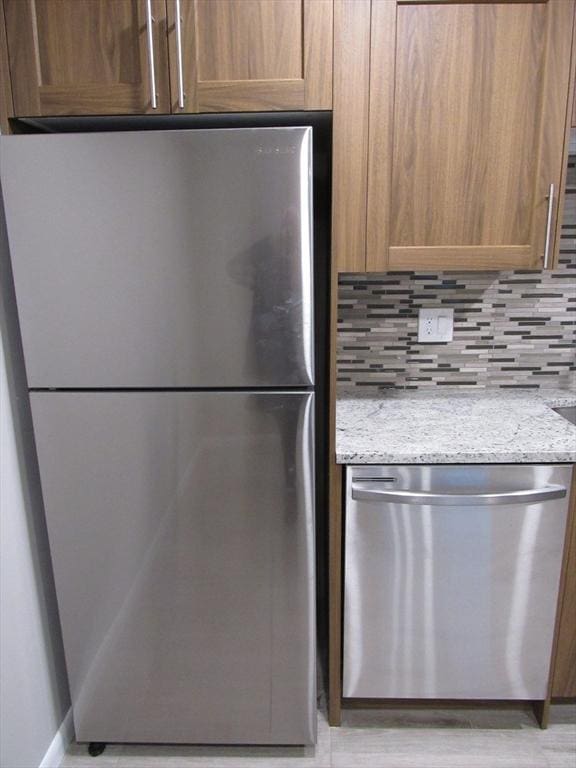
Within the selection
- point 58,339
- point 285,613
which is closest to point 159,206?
point 58,339

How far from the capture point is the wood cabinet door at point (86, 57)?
1.25 meters

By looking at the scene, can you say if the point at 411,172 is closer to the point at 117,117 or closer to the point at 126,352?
the point at 117,117

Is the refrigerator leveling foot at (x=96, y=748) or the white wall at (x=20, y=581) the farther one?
the refrigerator leveling foot at (x=96, y=748)

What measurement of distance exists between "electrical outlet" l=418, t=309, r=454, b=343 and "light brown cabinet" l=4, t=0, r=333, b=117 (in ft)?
2.76

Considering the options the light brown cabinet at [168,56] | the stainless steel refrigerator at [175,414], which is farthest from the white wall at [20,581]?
the light brown cabinet at [168,56]

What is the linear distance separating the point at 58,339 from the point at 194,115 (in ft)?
2.14

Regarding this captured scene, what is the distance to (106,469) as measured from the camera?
1391mm

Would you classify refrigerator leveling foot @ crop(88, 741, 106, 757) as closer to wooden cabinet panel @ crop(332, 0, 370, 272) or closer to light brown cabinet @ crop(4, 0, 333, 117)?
wooden cabinet panel @ crop(332, 0, 370, 272)

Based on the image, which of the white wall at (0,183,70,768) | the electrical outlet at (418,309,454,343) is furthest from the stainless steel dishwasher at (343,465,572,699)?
the white wall at (0,183,70,768)

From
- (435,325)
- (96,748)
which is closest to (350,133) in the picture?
(435,325)

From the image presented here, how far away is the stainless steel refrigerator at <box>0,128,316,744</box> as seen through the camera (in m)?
1.25

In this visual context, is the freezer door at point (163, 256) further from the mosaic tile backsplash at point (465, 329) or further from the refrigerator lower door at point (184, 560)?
the mosaic tile backsplash at point (465, 329)

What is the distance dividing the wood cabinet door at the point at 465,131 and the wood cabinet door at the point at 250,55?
0.15m

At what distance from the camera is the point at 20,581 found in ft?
4.71
